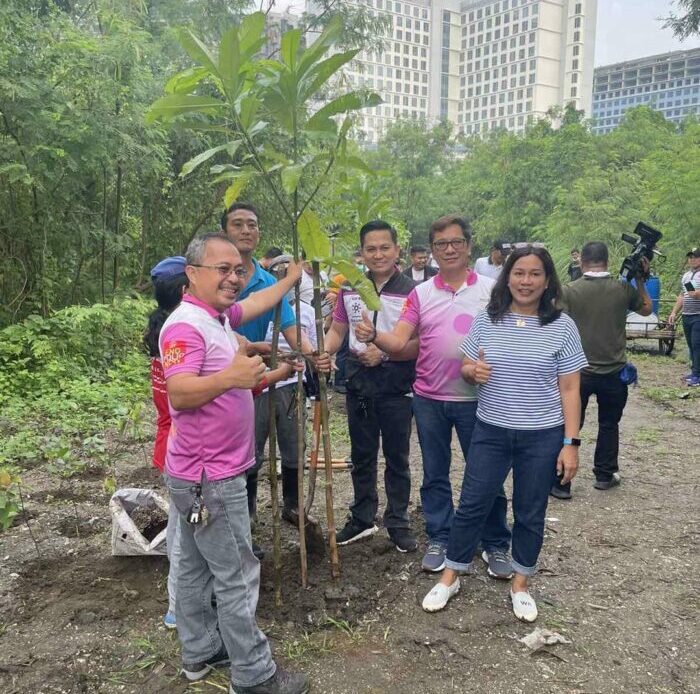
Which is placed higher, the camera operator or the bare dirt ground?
the camera operator

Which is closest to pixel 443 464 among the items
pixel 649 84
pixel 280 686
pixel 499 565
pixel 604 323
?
pixel 499 565

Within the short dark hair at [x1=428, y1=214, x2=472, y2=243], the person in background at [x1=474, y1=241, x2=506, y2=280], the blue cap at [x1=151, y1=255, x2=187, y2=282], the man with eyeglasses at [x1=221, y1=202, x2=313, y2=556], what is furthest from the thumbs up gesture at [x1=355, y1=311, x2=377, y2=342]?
the person in background at [x1=474, y1=241, x2=506, y2=280]

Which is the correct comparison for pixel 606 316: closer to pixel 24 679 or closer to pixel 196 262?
pixel 196 262

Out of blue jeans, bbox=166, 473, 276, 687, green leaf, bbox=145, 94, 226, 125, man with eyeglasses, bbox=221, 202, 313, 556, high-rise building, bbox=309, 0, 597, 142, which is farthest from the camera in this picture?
high-rise building, bbox=309, 0, 597, 142

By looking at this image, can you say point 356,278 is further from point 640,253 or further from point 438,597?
point 640,253

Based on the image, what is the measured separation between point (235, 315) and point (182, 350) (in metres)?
0.59

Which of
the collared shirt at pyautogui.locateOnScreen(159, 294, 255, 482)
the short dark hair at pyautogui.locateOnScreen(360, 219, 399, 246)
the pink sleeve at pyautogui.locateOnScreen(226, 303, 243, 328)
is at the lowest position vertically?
the collared shirt at pyautogui.locateOnScreen(159, 294, 255, 482)

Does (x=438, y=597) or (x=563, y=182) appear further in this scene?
(x=563, y=182)

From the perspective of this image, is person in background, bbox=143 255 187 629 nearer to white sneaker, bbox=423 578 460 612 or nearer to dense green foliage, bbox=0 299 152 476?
white sneaker, bbox=423 578 460 612

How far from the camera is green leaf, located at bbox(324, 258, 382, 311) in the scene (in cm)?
250

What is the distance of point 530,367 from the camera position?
9.29ft

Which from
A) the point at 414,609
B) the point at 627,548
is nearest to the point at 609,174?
the point at 627,548

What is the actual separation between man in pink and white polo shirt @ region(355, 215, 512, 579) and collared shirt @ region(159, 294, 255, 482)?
1.09 m

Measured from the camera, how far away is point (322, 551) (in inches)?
134
